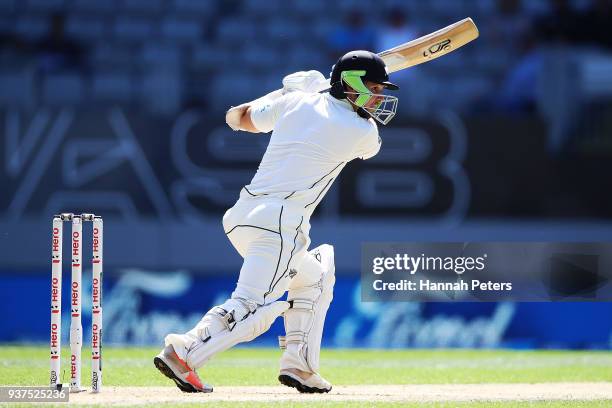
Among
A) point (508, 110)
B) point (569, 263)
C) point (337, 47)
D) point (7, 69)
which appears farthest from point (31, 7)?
point (569, 263)

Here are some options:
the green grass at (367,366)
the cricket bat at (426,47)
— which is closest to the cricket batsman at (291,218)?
the cricket bat at (426,47)

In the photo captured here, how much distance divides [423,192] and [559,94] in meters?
1.55

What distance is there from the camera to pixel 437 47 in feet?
20.7

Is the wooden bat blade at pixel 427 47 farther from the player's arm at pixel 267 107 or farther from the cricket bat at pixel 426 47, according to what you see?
the player's arm at pixel 267 107

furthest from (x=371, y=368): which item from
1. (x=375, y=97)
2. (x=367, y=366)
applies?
(x=375, y=97)

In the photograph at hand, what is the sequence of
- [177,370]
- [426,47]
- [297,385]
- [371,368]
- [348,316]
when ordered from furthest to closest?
1. [348,316]
2. [371,368]
3. [426,47]
4. [297,385]
5. [177,370]

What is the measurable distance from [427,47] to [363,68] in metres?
0.79

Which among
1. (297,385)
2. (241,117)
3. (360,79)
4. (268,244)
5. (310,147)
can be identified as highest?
(360,79)

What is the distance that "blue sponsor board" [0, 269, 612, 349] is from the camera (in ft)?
32.5

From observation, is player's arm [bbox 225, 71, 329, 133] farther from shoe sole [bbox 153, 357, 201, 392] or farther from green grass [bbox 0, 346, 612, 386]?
green grass [bbox 0, 346, 612, 386]

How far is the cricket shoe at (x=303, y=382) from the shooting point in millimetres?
5695

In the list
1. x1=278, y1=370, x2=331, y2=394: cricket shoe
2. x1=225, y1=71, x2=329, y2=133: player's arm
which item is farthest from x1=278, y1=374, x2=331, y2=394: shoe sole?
x1=225, y1=71, x2=329, y2=133: player's arm

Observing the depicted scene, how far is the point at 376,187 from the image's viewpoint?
1115 cm

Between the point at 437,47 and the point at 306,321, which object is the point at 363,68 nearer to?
the point at 437,47
